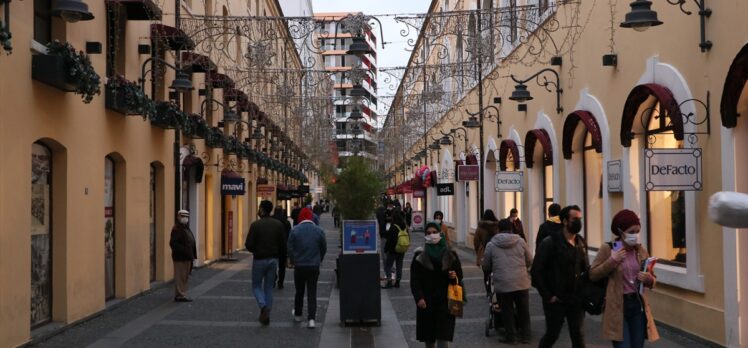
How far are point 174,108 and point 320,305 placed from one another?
5.58 meters

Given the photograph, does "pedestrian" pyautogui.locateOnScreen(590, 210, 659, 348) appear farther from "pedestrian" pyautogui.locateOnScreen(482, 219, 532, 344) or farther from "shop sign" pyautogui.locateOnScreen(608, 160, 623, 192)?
"shop sign" pyautogui.locateOnScreen(608, 160, 623, 192)

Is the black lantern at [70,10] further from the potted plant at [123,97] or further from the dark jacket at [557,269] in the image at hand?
the dark jacket at [557,269]

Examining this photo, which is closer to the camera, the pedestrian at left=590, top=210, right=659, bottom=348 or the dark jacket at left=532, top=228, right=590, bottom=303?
the pedestrian at left=590, top=210, right=659, bottom=348

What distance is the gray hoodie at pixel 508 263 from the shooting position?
10328 millimetres

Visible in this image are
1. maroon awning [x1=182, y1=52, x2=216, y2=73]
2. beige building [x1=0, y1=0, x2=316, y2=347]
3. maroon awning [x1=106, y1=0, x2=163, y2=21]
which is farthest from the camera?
maroon awning [x1=182, y1=52, x2=216, y2=73]

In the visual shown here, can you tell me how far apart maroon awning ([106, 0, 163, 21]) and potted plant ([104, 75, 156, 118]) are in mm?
1503

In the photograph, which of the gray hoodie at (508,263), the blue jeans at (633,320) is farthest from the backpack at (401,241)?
the blue jeans at (633,320)

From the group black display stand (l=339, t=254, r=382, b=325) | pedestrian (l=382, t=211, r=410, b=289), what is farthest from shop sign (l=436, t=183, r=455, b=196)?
black display stand (l=339, t=254, r=382, b=325)

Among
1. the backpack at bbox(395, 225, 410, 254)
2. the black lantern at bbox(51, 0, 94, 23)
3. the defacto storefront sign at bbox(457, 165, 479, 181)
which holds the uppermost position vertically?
the black lantern at bbox(51, 0, 94, 23)

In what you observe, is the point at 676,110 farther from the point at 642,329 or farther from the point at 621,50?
the point at 642,329

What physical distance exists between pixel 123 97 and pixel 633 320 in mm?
9911

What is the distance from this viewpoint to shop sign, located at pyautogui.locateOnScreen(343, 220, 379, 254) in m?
13.2

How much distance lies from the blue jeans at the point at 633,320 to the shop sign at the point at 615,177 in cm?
698

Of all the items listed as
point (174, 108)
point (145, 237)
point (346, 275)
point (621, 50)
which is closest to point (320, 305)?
point (346, 275)
